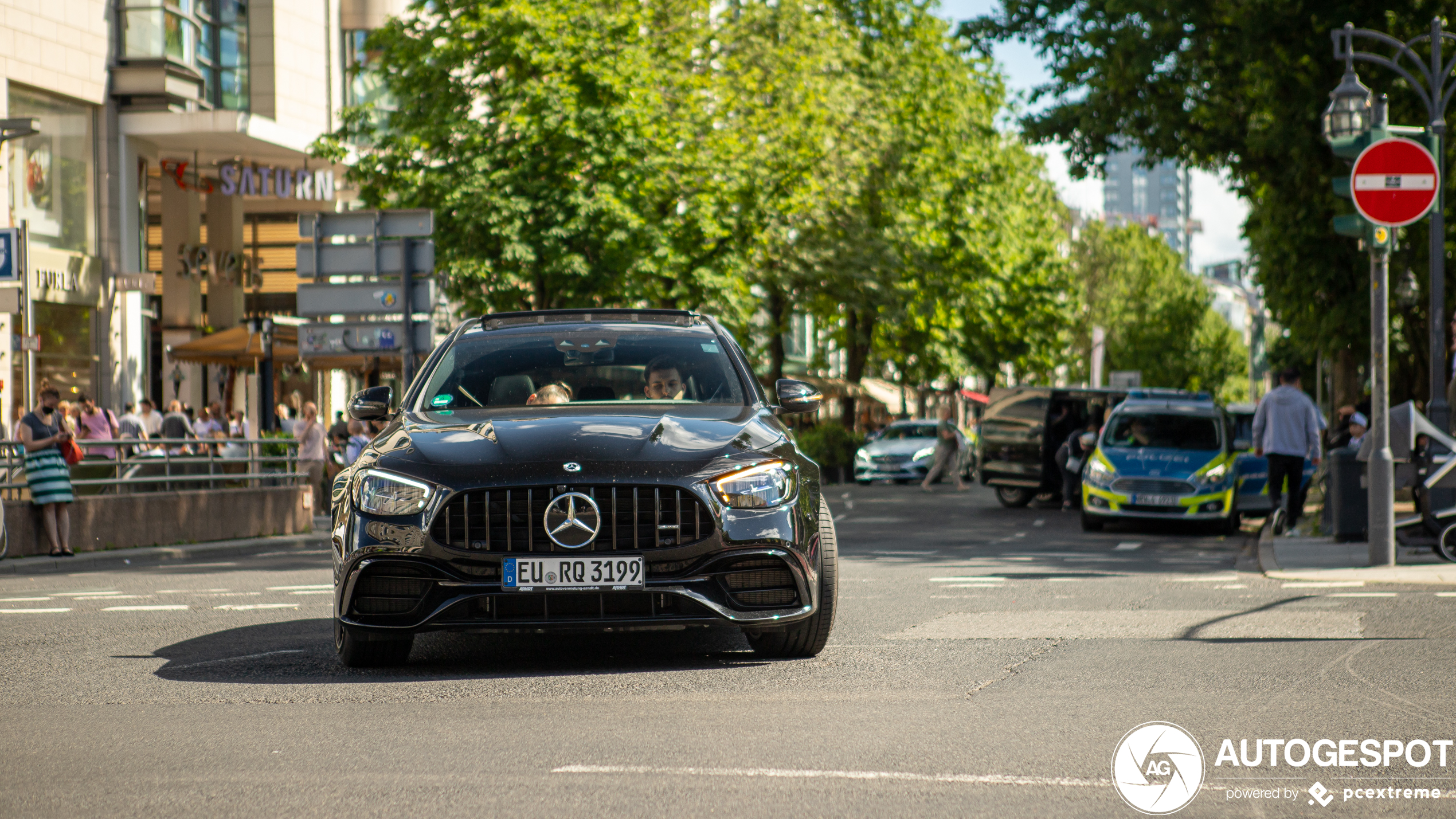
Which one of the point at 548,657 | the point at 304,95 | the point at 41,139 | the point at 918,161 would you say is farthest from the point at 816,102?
the point at 548,657

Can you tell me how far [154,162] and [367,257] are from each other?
50.0ft

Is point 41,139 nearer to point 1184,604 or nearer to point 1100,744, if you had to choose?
point 1184,604

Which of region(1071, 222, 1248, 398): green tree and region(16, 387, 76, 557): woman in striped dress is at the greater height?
region(1071, 222, 1248, 398): green tree

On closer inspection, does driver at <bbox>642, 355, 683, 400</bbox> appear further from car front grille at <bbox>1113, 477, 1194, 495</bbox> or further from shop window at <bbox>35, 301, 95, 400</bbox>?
shop window at <bbox>35, 301, 95, 400</bbox>

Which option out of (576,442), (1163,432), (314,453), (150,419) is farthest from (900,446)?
(576,442)

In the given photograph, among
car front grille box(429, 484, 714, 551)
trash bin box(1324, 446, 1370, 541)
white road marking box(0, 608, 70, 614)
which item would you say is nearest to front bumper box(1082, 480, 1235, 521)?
trash bin box(1324, 446, 1370, 541)

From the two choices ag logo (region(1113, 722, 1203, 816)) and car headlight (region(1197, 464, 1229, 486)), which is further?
car headlight (region(1197, 464, 1229, 486))

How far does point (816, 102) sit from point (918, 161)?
20.6 feet

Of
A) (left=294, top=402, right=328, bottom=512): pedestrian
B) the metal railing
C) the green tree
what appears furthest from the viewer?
the green tree

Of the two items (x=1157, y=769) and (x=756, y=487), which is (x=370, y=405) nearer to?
(x=756, y=487)

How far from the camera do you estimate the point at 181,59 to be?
30812mm

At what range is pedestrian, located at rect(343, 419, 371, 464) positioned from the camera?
23.2 meters

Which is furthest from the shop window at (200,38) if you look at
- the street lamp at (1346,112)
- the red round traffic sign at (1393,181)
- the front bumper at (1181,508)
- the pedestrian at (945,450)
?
the red round traffic sign at (1393,181)

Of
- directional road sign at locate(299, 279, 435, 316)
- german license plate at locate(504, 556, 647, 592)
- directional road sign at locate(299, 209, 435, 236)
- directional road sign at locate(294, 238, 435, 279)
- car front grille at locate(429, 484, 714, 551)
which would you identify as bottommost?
german license plate at locate(504, 556, 647, 592)
